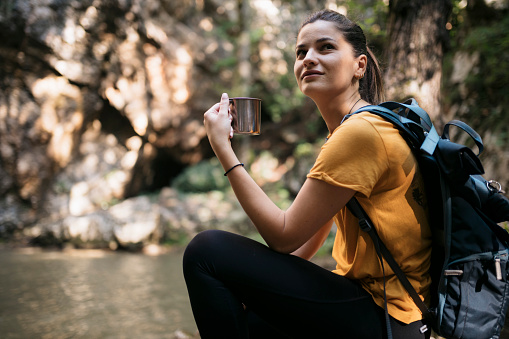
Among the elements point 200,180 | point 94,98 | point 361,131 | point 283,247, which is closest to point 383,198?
point 361,131

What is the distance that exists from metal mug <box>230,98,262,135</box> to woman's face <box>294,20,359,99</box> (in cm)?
19

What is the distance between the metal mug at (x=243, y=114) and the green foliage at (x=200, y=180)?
8.18 metres

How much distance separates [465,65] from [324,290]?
5.21 m

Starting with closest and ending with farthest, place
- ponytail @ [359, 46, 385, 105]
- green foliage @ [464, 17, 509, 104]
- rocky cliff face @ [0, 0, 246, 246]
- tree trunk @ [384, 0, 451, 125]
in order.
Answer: ponytail @ [359, 46, 385, 105] → tree trunk @ [384, 0, 451, 125] → green foliage @ [464, 17, 509, 104] → rocky cliff face @ [0, 0, 246, 246]

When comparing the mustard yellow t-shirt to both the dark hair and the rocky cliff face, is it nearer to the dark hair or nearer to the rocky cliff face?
the dark hair

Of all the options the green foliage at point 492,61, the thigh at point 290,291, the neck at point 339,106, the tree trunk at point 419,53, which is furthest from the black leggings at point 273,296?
the green foliage at point 492,61

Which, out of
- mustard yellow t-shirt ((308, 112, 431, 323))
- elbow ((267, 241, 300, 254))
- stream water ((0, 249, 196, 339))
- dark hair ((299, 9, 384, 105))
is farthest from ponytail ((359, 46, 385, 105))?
stream water ((0, 249, 196, 339))

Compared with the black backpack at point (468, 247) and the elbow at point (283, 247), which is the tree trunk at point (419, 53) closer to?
the black backpack at point (468, 247)

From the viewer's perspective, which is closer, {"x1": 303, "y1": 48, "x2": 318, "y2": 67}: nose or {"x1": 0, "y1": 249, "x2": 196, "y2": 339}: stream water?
{"x1": 303, "y1": 48, "x2": 318, "y2": 67}: nose

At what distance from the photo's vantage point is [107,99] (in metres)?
8.20

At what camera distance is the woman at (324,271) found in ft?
3.75

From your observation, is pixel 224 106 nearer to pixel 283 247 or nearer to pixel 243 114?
pixel 243 114

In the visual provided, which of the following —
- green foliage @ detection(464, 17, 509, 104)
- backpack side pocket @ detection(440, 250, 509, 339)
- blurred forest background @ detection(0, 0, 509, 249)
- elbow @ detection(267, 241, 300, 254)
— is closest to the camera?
backpack side pocket @ detection(440, 250, 509, 339)

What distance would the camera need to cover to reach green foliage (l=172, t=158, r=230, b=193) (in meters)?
9.57
